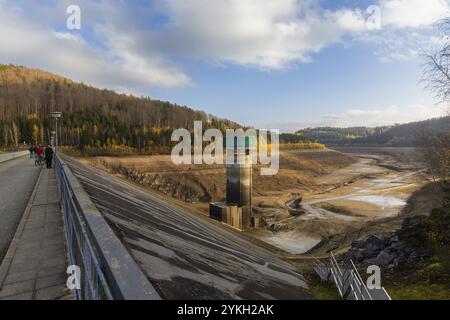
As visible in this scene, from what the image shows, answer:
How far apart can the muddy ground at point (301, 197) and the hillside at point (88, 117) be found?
24.0 metres

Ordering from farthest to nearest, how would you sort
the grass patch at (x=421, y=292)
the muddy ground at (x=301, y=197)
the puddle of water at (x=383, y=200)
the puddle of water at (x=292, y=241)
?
the puddle of water at (x=383, y=200), the muddy ground at (x=301, y=197), the puddle of water at (x=292, y=241), the grass patch at (x=421, y=292)

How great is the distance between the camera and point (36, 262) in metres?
6.19

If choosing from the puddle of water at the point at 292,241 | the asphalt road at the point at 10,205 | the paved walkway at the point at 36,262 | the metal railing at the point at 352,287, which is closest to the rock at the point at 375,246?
the metal railing at the point at 352,287

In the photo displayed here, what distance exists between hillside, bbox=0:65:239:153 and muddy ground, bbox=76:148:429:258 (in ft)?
78.9

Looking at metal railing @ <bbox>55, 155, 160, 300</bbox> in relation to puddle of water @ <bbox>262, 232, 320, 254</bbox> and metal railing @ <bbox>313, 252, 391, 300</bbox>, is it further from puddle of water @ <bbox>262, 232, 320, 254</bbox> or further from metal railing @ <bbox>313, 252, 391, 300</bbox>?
puddle of water @ <bbox>262, 232, 320, 254</bbox>

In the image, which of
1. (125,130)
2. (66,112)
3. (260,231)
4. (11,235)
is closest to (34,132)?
(125,130)

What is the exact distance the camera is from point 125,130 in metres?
113

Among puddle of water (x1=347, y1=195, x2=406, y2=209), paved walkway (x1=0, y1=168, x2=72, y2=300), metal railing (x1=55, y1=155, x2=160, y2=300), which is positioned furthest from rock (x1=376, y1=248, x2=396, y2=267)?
puddle of water (x1=347, y1=195, x2=406, y2=209)

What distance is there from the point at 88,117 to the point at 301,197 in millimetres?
100440

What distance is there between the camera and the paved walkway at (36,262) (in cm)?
510

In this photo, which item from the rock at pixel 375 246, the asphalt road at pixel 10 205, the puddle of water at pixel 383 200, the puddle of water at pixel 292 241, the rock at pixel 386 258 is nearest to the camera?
the asphalt road at pixel 10 205

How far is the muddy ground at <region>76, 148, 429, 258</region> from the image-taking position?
3262 centimetres

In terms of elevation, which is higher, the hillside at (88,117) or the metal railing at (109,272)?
the hillside at (88,117)

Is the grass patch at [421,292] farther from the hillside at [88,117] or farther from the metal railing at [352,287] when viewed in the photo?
the hillside at [88,117]
